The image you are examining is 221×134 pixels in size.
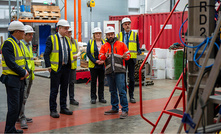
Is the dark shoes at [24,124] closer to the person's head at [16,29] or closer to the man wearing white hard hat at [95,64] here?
the person's head at [16,29]

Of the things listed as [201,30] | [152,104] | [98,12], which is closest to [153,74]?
[152,104]

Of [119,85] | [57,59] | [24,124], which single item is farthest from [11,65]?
[119,85]

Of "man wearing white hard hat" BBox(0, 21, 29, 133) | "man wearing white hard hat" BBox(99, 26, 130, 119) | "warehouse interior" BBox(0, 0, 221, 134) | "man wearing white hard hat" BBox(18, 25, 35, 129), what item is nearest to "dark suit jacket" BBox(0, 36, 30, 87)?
"man wearing white hard hat" BBox(0, 21, 29, 133)

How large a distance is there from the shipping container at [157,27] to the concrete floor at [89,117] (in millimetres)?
5942

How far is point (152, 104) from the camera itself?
8508 millimetres

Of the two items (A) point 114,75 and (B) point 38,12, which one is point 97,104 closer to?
(A) point 114,75

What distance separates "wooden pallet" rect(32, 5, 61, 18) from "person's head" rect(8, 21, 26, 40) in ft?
37.6

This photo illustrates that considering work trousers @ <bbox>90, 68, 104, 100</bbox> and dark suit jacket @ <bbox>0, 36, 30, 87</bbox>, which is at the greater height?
dark suit jacket @ <bbox>0, 36, 30, 87</bbox>

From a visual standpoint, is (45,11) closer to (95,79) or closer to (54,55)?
(95,79)

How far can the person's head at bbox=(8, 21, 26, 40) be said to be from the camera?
5.57m

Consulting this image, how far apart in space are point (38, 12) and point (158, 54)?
23.5 ft

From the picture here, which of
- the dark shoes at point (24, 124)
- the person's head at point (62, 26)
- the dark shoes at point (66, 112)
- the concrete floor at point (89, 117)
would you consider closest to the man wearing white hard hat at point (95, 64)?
the concrete floor at point (89, 117)

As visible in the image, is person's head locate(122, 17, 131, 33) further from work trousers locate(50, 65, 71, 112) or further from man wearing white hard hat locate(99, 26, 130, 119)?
work trousers locate(50, 65, 71, 112)

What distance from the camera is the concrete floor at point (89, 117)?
6.23 metres
